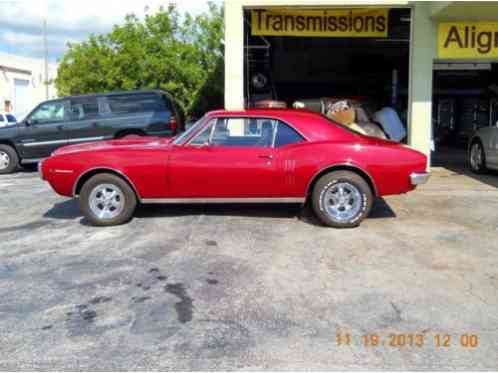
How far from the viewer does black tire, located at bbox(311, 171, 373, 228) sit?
6.41 metres

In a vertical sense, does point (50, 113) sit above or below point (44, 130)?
above

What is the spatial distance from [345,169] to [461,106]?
661 inches

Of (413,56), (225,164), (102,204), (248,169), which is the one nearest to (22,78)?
(413,56)

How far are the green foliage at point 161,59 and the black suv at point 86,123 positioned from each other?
12.8m

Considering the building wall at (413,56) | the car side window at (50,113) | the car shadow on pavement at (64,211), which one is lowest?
the car shadow on pavement at (64,211)

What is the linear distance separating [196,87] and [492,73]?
13879mm

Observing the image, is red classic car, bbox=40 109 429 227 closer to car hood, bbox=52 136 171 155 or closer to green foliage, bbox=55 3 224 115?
car hood, bbox=52 136 171 155

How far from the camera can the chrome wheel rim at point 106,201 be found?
21.7 feet

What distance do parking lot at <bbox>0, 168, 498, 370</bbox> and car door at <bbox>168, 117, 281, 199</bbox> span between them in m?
0.46

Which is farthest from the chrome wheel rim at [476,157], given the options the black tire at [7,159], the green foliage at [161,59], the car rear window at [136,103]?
the green foliage at [161,59]

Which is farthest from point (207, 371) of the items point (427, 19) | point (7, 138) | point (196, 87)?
point (196, 87)

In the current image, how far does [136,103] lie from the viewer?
40.1ft

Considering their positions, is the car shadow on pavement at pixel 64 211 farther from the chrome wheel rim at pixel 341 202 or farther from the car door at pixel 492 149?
the car door at pixel 492 149

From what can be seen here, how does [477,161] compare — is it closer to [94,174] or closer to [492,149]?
[492,149]
